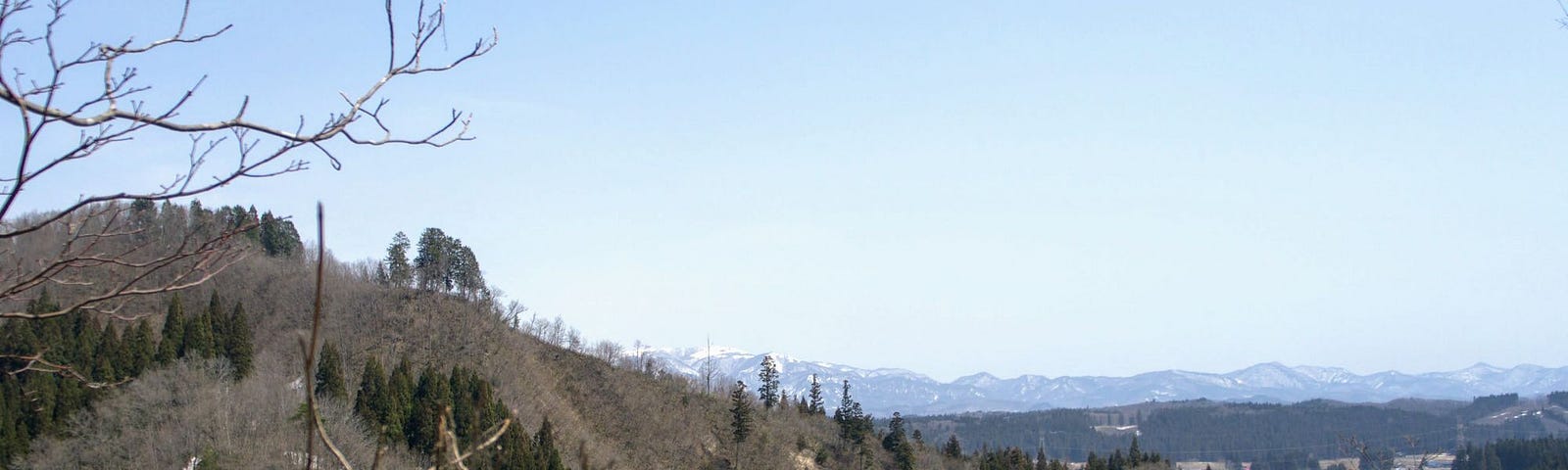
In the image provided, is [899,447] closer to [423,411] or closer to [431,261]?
[431,261]

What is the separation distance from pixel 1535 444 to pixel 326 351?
357 feet

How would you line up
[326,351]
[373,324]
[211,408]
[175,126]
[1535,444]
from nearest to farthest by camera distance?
[175,126], [211,408], [326,351], [373,324], [1535,444]

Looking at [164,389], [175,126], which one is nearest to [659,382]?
[164,389]

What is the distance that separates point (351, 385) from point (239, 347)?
6.03 m

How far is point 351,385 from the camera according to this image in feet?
200

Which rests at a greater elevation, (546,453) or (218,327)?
(218,327)

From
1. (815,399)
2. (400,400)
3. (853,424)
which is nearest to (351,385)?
(400,400)

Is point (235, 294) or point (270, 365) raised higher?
point (235, 294)

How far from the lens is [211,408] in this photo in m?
44.8

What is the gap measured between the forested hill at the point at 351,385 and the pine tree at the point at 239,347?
13 centimetres

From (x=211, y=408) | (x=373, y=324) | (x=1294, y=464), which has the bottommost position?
(x=1294, y=464)

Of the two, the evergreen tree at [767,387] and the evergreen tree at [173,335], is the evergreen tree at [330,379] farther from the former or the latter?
the evergreen tree at [767,387]

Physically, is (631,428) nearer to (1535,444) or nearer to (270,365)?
(270,365)

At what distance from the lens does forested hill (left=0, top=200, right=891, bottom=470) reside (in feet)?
141
